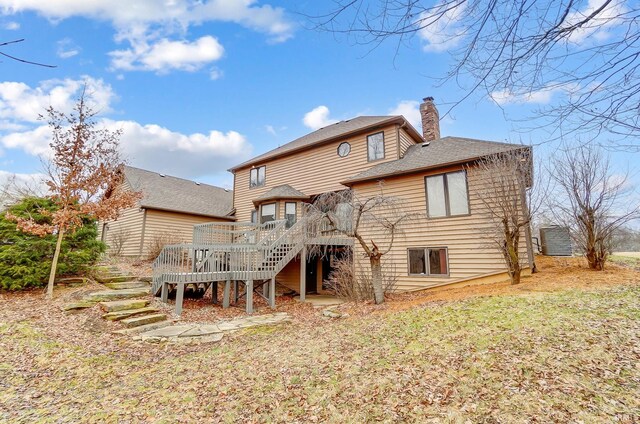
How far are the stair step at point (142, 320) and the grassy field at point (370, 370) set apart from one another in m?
0.63

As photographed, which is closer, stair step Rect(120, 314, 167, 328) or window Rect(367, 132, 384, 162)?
stair step Rect(120, 314, 167, 328)

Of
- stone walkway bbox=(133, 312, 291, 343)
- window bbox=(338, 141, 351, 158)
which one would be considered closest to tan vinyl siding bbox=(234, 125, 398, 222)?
window bbox=(338, 141, 351, 158)

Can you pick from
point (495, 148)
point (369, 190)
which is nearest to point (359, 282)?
point (369, 190)

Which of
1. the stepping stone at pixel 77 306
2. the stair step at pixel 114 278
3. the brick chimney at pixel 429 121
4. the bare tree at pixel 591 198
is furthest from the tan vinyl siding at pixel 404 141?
the stepping stone at pixel 77 306

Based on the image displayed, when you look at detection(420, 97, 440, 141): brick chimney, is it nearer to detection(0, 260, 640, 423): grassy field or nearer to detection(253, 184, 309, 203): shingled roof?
detection(253, 184, 309, 203): shingled roof

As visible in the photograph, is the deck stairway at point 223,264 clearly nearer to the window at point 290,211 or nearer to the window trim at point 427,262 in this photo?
the window at point 290,211

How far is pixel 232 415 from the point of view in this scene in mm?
3535

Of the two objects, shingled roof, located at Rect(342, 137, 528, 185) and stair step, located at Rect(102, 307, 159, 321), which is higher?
shingled roof, located at Rect(342, 137, 528, 185)

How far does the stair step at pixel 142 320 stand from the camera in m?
Answer: 6.89

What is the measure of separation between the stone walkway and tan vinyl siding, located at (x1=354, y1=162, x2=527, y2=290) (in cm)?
520

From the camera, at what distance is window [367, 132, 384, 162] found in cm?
1310

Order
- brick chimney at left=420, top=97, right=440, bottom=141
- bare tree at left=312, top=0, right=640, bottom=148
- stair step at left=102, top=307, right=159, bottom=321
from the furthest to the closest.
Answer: brick chimney at left=420, top=97, right=440, bottom=141 → stair step at left=102, top=307, right=159, bottom=321 → bare tree at left=312, top=0, right=640, bottom=148

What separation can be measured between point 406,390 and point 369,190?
9.41m

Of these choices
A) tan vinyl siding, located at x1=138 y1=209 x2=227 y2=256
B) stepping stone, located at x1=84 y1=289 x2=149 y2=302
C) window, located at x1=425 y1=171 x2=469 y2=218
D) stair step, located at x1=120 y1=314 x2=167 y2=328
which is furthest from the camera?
tan vinyl siding, located at x1=138 y1=209 x2=227 y2=256
